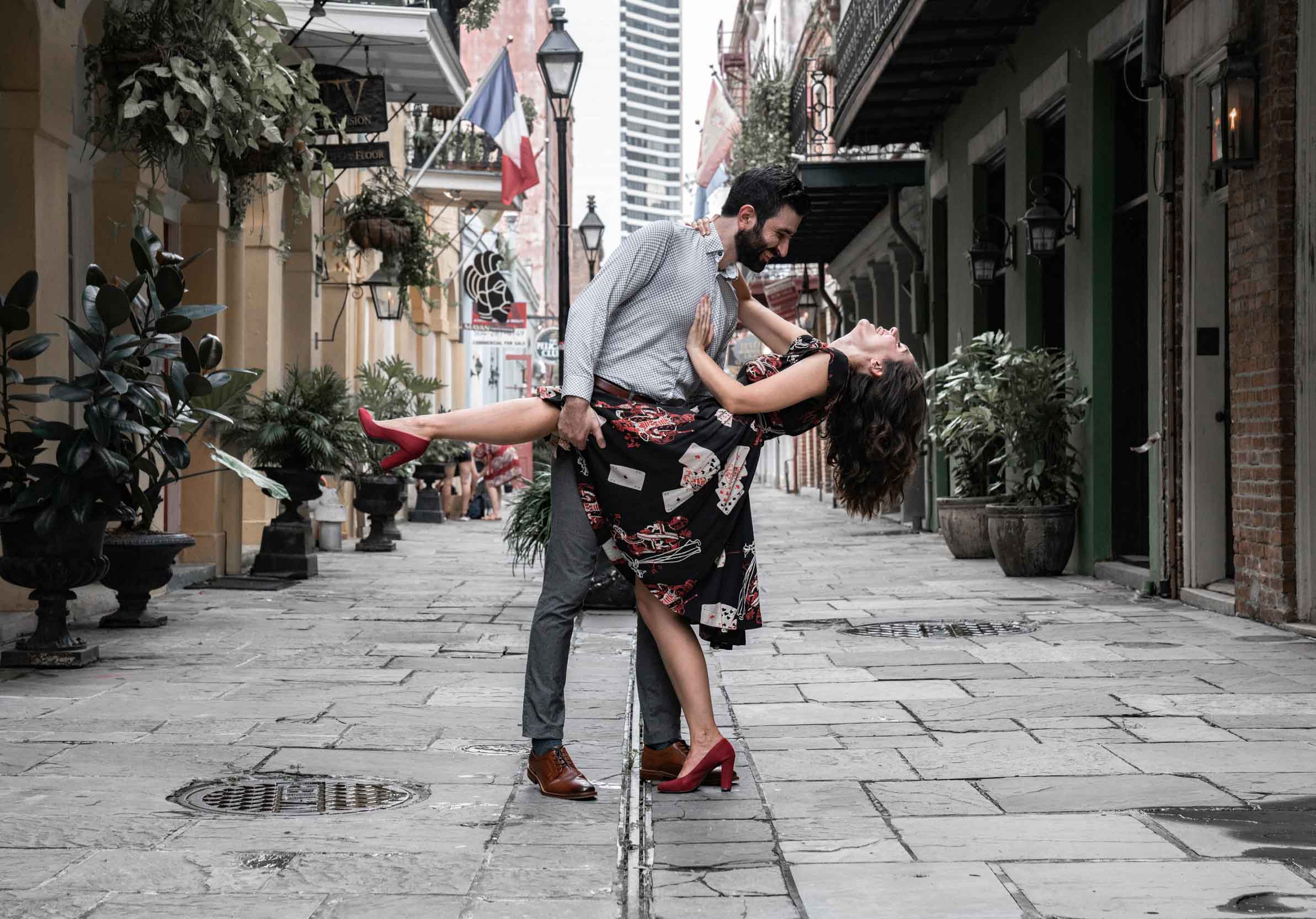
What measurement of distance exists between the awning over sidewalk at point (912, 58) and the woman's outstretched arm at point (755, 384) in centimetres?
952

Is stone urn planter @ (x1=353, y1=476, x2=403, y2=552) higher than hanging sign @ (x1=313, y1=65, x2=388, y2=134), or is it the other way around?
hanging sign @ (x1=313, y1=65, x2=388, y2=134)

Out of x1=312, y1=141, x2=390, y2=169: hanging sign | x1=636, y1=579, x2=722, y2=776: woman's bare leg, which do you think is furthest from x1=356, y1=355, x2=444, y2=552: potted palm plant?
x1=636, y1=579, x2=722, y2=776: woman's bare leg

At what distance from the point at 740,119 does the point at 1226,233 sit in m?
17.1

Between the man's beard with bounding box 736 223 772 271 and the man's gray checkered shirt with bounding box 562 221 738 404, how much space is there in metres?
0.05

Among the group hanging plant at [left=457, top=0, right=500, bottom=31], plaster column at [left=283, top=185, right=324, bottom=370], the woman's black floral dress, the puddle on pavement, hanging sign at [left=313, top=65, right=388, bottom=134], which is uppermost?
hanging plant at [left=457, top=0, right=500, bottom=31]

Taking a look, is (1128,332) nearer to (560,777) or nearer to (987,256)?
(987,256)

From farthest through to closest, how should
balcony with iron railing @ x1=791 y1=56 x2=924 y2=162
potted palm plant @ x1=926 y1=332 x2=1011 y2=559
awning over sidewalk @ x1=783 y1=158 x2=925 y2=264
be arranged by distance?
balcony with iron railing @ x1=791 y1=56 x2=924 y2=162 → awning over sidewalk @ x1=783 y1=158 x2=925 y2=264 → potted palm plant @ x1=926 y1=332 x2=1011 y2=559

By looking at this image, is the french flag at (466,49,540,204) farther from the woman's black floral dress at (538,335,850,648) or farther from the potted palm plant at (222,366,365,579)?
the woman's black floral dress at (538,335,850,648)

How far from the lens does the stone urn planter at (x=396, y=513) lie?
1675 cm

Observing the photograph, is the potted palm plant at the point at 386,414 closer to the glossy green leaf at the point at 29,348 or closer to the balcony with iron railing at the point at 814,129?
the balcony with iron railing at the point at 814,129

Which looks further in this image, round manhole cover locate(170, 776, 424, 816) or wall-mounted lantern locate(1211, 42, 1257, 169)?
wall-mounted lantern locate(1211, 42, 1257, 169)

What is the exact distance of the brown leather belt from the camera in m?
4.59

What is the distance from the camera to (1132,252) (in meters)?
12.1

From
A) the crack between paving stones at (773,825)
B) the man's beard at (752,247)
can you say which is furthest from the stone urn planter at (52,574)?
the man's beard at (752,247)
